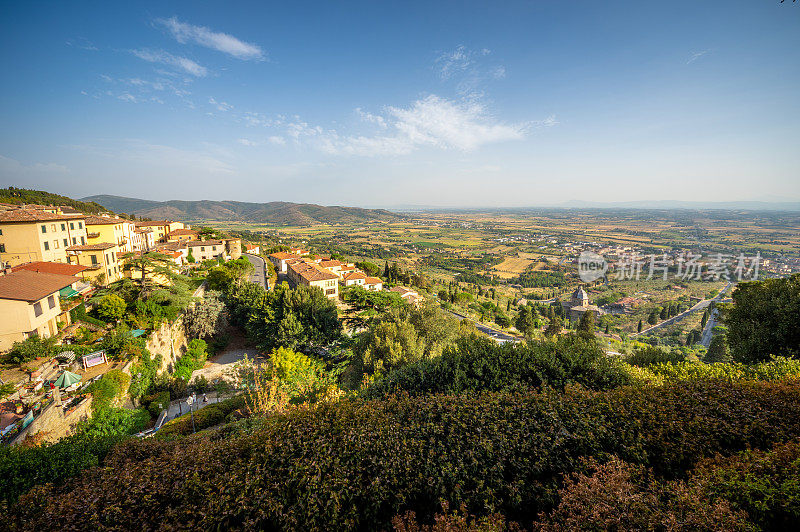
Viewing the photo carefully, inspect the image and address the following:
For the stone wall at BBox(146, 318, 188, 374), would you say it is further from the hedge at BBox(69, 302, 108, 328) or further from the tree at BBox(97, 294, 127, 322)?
the hedge at BBox(69, 302, 108, 328)

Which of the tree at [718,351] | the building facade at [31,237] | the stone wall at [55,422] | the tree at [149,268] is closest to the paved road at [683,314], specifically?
the tree at [718,351]

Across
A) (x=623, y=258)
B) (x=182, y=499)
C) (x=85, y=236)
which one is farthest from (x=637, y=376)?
(x=623, y=258)

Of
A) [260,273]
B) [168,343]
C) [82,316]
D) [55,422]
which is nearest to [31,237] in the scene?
[82,316]

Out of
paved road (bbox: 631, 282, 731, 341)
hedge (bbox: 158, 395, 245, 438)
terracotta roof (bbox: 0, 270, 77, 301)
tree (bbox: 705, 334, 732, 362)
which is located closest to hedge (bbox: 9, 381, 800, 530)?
hedge (bbox: 158, 395, 245, 438)

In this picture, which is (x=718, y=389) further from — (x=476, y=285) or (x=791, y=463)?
(x=476, y=285)

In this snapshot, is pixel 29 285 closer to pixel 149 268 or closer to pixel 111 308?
pixel 111 308

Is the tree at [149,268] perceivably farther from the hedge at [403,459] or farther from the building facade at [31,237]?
the hedge at [403,459]
